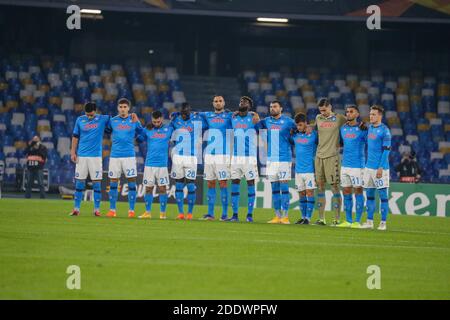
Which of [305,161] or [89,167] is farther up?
[305,161]

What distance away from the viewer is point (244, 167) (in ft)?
63.5

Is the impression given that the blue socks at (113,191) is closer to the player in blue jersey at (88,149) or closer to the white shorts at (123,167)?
the white shorts at (123,167)

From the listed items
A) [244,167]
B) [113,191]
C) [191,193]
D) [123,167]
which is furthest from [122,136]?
[244,167]

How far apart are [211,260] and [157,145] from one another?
7.90 m

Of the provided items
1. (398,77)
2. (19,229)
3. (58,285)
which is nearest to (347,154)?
(19,229)

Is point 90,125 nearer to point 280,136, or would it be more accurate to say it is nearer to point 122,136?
point 122,136

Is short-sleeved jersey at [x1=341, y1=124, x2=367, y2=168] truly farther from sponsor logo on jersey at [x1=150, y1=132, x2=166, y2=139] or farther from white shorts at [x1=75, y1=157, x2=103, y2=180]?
white shorts at [x1=75, y1=157, x2=103, y2=180]

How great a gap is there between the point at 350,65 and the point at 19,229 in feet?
86.1

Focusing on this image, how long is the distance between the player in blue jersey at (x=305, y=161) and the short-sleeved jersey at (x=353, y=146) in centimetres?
83

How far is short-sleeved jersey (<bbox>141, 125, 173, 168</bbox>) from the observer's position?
19859mm

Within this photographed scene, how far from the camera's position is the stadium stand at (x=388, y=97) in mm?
35562

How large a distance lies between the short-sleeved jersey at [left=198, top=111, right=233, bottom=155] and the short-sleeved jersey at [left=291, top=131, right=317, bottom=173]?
1.34 meters
